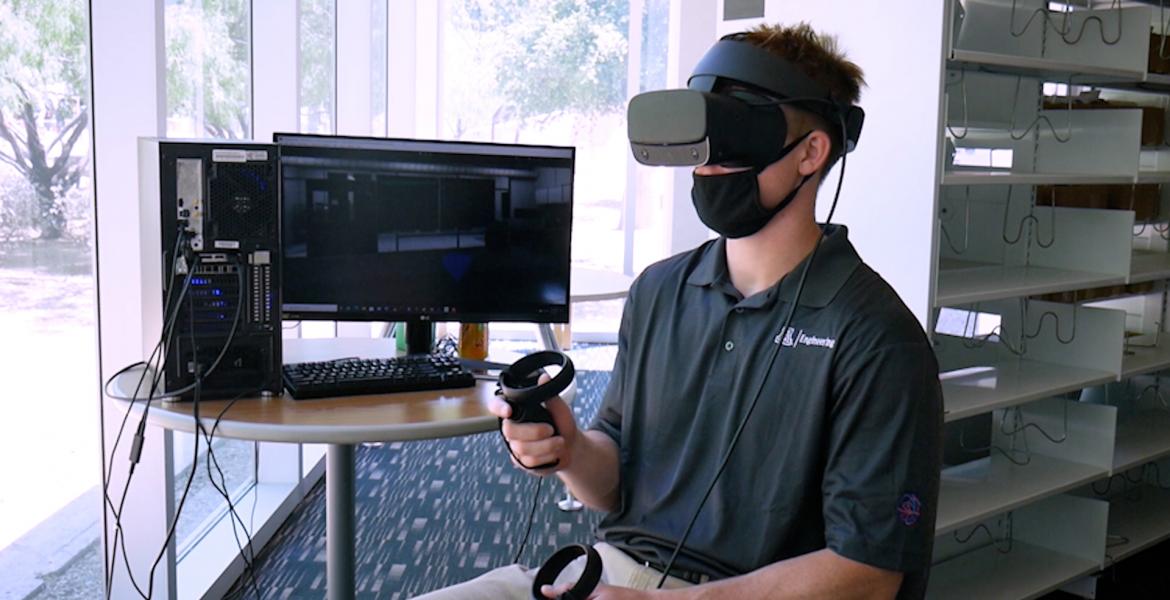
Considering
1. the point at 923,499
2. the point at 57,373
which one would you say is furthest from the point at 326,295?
the point at 923,499

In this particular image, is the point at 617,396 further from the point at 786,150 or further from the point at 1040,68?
the point at 1040,68

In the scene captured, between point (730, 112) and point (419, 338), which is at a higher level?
point (730, 112)

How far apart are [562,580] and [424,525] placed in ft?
6.70

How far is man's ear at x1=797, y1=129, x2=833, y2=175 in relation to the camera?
1.61 m

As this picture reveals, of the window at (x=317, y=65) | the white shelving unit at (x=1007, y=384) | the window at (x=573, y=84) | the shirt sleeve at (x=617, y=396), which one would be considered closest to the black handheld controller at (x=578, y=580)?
the shirt sleeve at (x=617, y=396)

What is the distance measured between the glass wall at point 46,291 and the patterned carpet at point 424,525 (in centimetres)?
86

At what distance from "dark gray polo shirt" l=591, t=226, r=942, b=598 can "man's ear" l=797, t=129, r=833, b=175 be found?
107 millimetres

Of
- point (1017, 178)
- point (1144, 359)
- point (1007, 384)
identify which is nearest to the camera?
→ point (1017, 178)

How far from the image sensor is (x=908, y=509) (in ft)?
4.71

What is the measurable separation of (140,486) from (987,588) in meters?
2.24

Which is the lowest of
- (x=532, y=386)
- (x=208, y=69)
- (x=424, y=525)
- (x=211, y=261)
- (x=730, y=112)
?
(x=424, y=525)

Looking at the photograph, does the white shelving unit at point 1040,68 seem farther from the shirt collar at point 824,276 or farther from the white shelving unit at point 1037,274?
the shirt collar at point 824,276

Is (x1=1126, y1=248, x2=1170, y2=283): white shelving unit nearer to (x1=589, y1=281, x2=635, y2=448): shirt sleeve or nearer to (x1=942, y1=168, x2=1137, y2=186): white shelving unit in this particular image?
(x1=942, y1=168, x2=1137, y2=186): white shelving unit

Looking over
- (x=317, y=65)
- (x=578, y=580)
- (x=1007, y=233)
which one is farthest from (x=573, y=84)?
(x=578, y=580)
